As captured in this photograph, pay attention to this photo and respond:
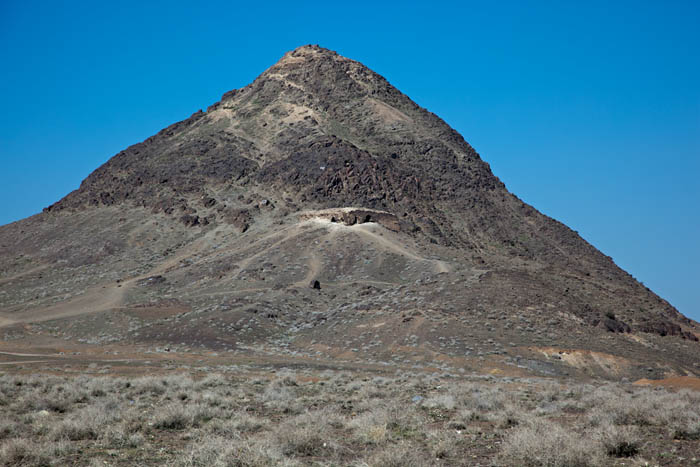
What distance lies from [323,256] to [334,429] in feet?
193

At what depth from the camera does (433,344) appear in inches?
1619

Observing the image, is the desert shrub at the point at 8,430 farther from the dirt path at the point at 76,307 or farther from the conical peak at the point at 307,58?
the conical peak at the point at 307,58

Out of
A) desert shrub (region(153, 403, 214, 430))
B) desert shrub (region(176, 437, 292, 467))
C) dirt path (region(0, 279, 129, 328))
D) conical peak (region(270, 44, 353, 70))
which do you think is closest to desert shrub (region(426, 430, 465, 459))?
desert shrub (region(176, 437, 292, 467))

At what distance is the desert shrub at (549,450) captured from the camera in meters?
9.47

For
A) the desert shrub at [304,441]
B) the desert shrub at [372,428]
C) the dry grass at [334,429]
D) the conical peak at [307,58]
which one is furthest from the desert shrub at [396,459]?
the conical peak at [307,58]

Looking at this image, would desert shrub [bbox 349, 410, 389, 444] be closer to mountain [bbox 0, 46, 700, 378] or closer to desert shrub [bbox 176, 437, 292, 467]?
desert shrub [bbox 176, 437, 292, 467]

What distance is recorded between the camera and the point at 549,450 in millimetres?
9742

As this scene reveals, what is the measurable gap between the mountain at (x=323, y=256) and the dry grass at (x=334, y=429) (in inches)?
809

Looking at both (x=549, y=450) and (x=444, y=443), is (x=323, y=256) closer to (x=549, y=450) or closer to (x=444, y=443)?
(x=444, y=443)

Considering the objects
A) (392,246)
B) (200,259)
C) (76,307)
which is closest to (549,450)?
(392,246)

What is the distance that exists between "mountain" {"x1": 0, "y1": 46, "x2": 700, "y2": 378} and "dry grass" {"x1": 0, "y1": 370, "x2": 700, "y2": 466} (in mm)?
20536

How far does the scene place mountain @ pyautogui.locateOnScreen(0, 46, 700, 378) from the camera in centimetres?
4456

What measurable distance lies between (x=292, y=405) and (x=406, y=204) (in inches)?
3109

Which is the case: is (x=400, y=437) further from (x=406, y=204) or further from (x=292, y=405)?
(x=406, y=204)
